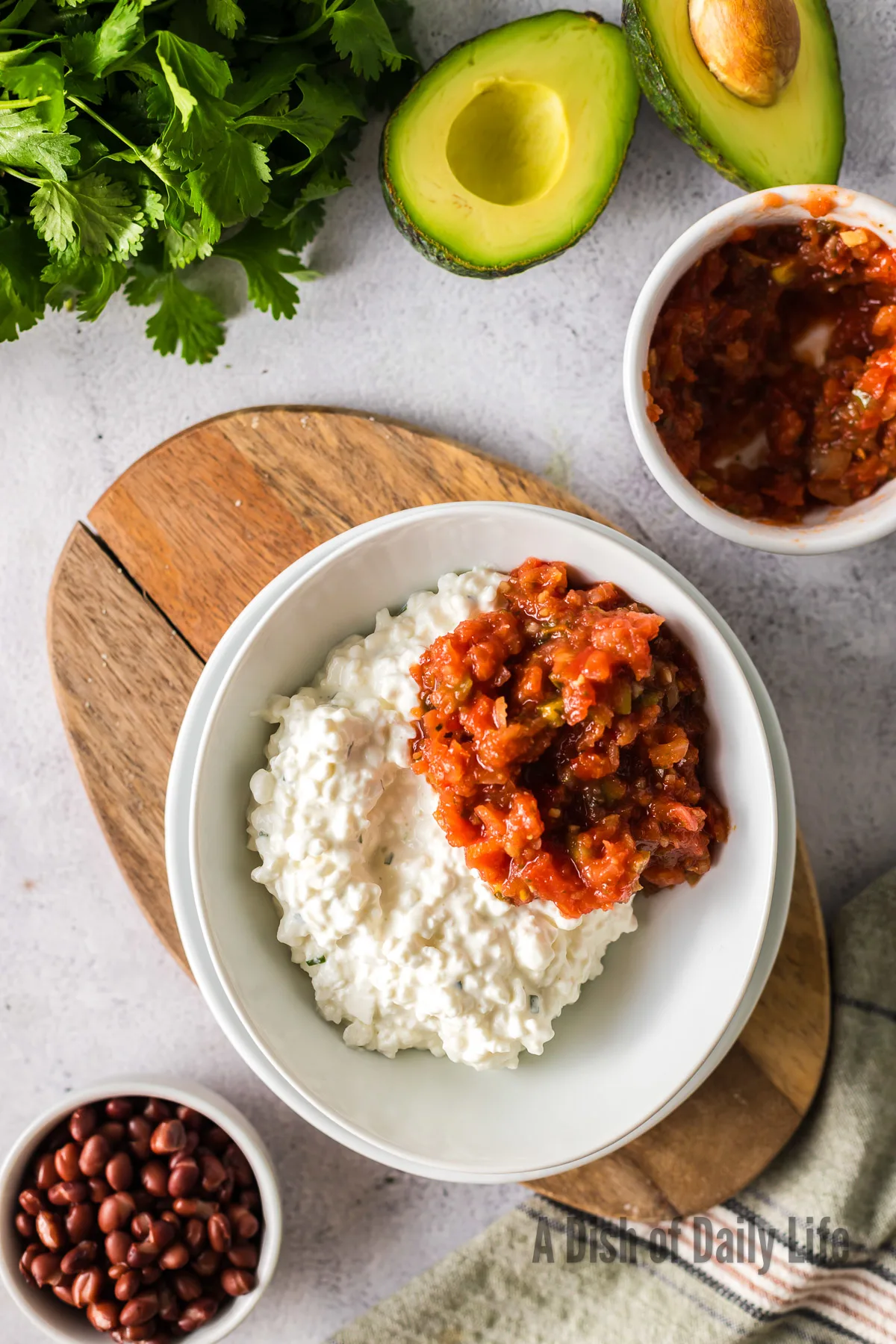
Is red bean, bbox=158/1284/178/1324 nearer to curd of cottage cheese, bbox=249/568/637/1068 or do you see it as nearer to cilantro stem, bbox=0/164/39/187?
curd of cottage cheese, bbox=249/568/637/1068

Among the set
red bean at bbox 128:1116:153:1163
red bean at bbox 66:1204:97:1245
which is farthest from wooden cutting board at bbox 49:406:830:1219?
red bean at bbox 66:1204:97:1245

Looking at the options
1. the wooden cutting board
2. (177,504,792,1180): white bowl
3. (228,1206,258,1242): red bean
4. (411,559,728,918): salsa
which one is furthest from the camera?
(228,1206,258,1242): red bean

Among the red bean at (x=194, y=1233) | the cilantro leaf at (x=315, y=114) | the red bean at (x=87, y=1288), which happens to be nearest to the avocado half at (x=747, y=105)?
the cilantro leaf at (x=315, y=114)

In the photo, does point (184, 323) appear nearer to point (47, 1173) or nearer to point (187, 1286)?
point (47, 1173)

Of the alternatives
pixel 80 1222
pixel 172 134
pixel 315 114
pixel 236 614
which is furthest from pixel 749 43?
pixel 80 1222

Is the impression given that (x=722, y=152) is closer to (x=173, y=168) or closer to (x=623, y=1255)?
(x=173, y=168)

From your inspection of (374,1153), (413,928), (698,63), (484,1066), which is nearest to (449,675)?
(413,928)
